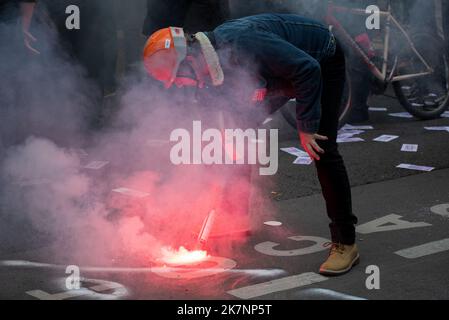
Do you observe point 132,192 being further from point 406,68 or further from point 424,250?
point 406,68

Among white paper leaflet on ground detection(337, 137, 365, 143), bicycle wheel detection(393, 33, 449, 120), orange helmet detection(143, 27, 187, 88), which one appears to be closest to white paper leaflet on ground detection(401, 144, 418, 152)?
white paper leaflet on ground detection(337, 137, 365, 143)

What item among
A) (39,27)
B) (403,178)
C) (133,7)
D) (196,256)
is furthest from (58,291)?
(133,7)

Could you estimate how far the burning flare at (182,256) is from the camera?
12.1 feet

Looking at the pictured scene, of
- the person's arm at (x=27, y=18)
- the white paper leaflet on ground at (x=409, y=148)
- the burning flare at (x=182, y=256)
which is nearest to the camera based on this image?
the burning flare at (x=182, y=256)

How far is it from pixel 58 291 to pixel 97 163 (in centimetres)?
214

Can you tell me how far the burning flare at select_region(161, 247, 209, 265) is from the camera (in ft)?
12.1

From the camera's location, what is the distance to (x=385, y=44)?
22.5 feet

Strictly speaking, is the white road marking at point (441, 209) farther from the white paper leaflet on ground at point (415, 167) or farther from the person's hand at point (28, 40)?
the person's hand at point (28, 40)

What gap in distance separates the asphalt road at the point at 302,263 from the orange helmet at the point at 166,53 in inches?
35.5

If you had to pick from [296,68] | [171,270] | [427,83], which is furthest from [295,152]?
[296,68]

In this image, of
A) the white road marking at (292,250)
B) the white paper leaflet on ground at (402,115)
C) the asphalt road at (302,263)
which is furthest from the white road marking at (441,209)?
the white paper leaflet on ground at (402,115)

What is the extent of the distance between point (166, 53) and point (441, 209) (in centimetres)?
215

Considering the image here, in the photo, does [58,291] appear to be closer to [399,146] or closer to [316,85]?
[316,85]

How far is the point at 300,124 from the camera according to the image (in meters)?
3.33
